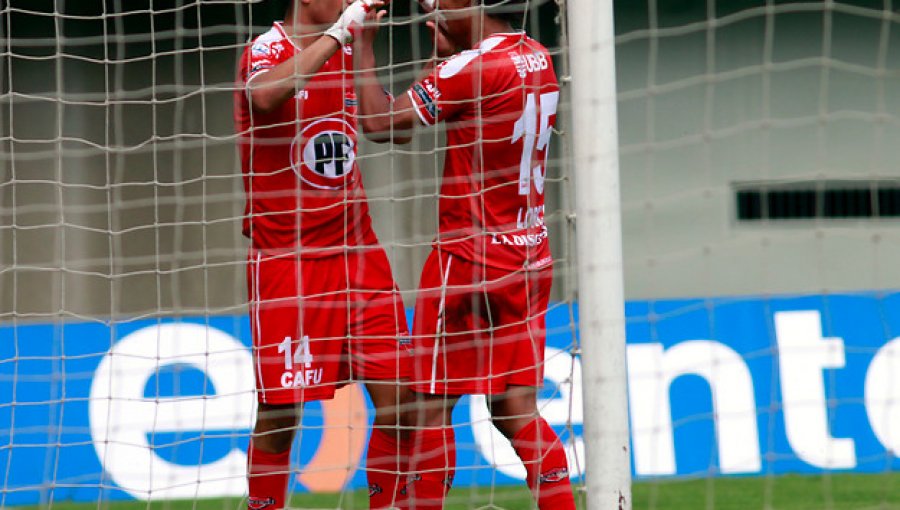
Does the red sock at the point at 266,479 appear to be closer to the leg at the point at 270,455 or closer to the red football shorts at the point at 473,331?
the leg at the point at 270,455

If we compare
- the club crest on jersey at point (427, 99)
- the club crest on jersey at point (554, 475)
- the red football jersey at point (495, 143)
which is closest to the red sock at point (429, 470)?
the club crest on jersey at point (554, 475)

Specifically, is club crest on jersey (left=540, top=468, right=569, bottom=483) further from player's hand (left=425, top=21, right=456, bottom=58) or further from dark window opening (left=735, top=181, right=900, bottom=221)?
dark window opening (left=735, top=181, right=900, bottom=221)

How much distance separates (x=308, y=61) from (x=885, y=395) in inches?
126

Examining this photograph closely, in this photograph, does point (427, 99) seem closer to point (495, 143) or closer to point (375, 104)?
point (375, 104)

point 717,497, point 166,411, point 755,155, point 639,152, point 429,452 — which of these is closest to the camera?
point 429,452

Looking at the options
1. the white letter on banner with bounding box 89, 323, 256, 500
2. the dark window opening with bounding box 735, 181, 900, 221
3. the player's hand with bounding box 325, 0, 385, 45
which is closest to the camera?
the player's hand with bounding box 325, 0, 385, 45

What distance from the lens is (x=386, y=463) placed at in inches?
153

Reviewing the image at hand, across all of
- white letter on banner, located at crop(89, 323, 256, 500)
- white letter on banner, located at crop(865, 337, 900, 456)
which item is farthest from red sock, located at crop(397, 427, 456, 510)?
white letter on banner, located at crop(865, 337, 900, 456)

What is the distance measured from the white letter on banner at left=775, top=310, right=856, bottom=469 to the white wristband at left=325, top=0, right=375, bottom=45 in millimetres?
2844

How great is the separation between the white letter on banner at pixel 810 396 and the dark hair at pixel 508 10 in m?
2.47

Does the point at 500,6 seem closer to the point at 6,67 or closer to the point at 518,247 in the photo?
the point at 518,247

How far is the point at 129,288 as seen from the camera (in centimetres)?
843

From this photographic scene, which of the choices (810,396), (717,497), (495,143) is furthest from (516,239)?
(810,396)

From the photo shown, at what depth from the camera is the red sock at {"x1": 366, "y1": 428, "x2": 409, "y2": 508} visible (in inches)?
152
